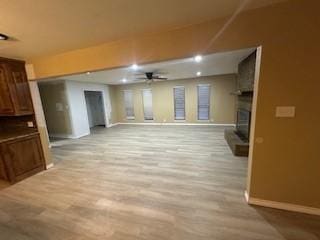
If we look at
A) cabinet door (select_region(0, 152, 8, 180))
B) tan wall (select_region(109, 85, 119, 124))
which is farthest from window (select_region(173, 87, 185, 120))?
cabinet door (select_region(0, 152, 8, 180))

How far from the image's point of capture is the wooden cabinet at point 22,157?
2.97 meters

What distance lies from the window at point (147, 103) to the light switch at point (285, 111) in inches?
274

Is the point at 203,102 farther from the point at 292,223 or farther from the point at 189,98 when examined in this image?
the point at 292,223

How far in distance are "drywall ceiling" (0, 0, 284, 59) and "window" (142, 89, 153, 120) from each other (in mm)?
6184

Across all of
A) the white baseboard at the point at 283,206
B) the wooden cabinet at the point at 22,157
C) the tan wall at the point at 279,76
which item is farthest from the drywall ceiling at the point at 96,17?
the white baseboard at the point at 283,206

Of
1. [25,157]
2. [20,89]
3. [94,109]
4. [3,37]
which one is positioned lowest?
[25,157]

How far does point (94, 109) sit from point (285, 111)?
29.3 feet

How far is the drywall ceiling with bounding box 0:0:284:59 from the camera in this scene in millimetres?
1424

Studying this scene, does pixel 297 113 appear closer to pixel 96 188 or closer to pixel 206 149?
pixel 206 149

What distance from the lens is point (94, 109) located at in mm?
9062

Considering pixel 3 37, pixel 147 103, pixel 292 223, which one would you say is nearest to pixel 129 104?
pixel 147 103

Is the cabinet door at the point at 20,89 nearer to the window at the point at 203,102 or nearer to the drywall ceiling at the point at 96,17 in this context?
the drywall ceiling at the point at 96,17

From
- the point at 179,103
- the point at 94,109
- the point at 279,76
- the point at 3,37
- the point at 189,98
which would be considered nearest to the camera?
the point at 279,76

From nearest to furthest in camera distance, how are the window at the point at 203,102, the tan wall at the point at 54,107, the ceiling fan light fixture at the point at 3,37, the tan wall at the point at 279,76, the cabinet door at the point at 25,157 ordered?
the tan wall at the point at 279,76, the ceiling fan light fixture at the point at 3,37, the cabinet door at the point at 25,157, the tan wall at the point at 54,107, the window at the point at 203,102
